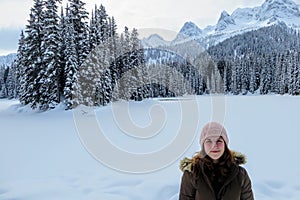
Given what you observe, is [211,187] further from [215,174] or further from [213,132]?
[213,132]

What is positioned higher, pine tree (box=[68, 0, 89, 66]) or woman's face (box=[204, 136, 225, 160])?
pine tree (box=[68, 0, 89, 66])

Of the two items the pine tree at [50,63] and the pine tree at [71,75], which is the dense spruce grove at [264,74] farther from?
the pine tree at [50,63]

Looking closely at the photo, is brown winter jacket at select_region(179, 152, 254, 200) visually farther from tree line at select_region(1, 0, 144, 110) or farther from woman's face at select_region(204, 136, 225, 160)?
tree line at select_region(1, 0, 144, 110)

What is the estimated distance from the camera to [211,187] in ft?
7.79

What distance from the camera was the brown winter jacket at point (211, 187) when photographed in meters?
2.37

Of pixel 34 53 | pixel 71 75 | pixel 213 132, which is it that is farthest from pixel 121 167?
pixel 34 53

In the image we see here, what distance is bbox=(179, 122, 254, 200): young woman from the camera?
2379 millimetres

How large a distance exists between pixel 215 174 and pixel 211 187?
124 mm

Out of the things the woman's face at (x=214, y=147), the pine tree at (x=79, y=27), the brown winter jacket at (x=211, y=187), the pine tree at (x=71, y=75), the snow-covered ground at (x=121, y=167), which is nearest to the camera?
the brown winter jacket at (x=211, y=187)

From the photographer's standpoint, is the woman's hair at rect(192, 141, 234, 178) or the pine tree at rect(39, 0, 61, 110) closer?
the woman's hair at rect(192, 141, 234, 178)

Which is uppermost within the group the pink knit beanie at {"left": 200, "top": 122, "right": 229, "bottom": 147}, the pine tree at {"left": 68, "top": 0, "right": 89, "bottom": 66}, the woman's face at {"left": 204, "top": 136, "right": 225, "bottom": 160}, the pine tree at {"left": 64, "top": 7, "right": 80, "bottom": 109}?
the pine tree at {"left": 68, "top": 0, "right": 89, "bottom": 66}

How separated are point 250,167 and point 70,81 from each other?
731 inches

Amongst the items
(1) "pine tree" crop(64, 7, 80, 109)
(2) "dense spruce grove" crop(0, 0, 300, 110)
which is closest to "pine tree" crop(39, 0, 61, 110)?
(2) "dense spruce grove" crop(0, 0, 300, 110)

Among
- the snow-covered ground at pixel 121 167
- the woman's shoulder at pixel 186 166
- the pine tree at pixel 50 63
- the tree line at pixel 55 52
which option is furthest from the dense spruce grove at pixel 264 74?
the woman's shoulder at pixel 186 166
